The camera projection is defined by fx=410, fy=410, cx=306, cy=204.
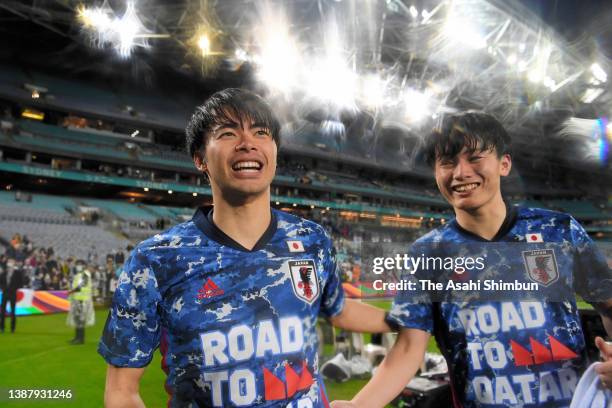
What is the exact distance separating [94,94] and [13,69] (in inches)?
123

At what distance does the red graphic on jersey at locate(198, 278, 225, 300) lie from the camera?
1.14m

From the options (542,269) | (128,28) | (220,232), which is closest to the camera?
(220,232)

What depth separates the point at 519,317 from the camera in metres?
1.39

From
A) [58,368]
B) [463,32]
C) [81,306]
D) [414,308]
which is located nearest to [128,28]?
[81,306]

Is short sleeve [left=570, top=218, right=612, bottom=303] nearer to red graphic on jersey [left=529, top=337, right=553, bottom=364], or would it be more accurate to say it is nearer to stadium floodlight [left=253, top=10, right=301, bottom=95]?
red graphic on jersey [left=529, top=337, right=553, bottom=364]

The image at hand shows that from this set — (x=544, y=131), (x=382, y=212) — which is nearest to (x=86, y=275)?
(x=382, y=212)

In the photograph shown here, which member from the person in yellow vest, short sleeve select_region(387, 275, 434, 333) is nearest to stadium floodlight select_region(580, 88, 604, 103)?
short sleeve select_region(387, 275, 434, 333)

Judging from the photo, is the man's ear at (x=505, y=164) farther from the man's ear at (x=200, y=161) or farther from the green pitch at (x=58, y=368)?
the green pitch at (x=58, y=368)

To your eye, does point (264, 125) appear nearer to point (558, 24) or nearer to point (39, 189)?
point (558, 24)

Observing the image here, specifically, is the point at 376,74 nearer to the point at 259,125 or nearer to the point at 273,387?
the point at 259,125

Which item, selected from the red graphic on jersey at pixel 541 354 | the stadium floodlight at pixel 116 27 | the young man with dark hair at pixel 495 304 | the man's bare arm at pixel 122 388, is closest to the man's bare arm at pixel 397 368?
the young man with dark hair at pixel 495 304

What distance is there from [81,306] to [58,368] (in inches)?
50.4

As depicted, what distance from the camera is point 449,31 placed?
3.82 meters

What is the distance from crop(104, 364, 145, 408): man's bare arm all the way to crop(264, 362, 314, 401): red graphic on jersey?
1.09ft
